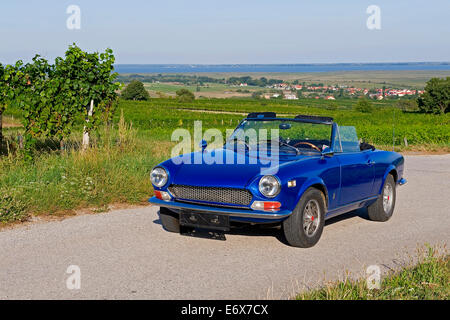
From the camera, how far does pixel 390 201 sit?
342 inches

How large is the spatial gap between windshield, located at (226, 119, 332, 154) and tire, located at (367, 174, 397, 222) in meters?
1.39

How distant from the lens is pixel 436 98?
8588cm

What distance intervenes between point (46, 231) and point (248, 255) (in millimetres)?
2880

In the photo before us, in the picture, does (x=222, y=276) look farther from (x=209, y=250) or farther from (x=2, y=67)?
(x=2, y=67)

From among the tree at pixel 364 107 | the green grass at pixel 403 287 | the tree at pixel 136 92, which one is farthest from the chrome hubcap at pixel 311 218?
the tree at pixel 136 92

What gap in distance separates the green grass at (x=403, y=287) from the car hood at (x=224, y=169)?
167 centimetres

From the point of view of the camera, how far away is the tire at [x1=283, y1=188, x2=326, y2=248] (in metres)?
6.45

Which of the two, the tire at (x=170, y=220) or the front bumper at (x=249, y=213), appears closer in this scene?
the front bumper at (x=249, y=213)

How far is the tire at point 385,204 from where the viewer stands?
8.36 m

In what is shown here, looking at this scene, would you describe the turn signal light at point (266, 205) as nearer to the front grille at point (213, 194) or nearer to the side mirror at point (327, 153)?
the front grille at point (213, 194)

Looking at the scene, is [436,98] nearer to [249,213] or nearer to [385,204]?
[385,204]

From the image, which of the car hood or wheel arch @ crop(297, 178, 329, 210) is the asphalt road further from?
the car hood

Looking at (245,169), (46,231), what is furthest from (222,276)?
(46,231)
